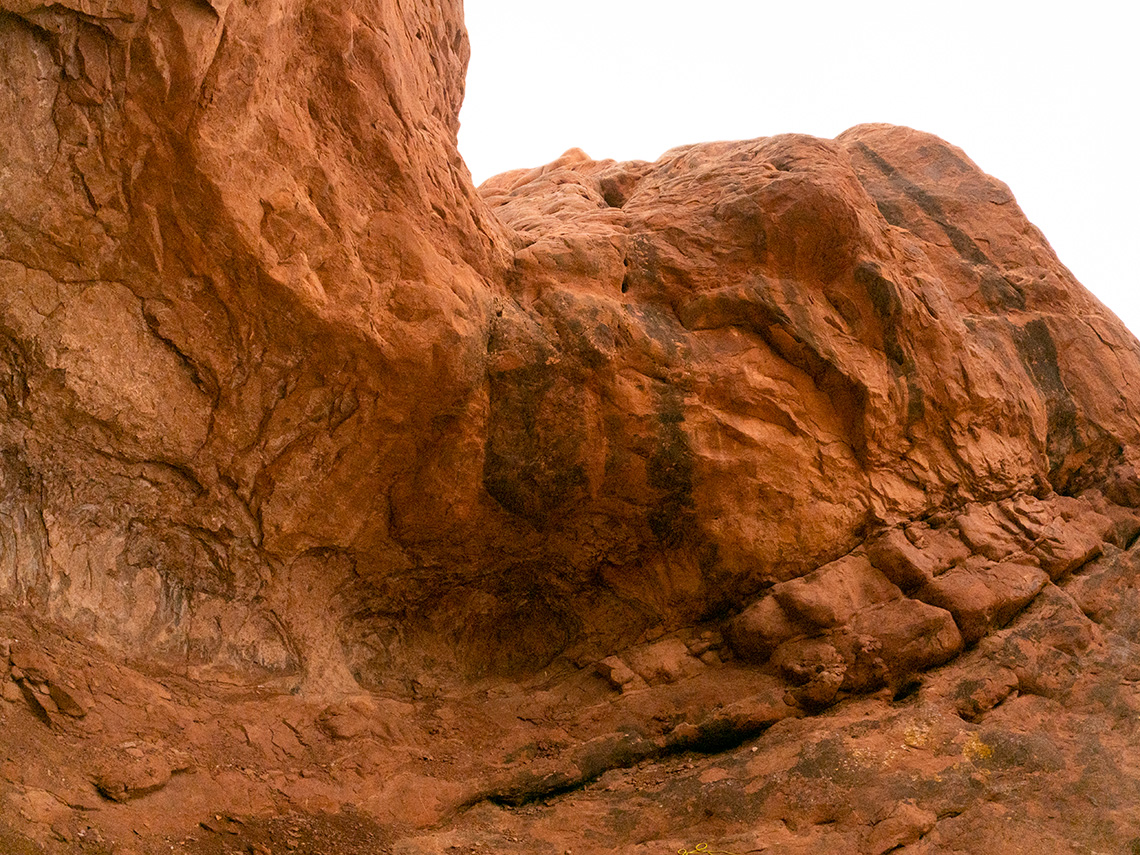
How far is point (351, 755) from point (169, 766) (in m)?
1.28

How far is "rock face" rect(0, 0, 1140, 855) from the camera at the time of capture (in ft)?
15.4

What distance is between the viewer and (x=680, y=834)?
5383 mm

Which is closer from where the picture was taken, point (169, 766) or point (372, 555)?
point (169, 766)

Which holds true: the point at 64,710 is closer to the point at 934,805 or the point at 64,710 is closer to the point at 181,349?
the point at 181,349

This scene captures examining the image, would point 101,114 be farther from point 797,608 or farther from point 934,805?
point 934,805

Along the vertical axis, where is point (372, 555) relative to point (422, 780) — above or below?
above

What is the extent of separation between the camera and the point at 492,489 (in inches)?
252

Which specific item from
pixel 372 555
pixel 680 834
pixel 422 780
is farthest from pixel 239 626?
pixel 680 834

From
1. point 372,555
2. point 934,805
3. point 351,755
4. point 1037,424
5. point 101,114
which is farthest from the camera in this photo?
point 1037,424

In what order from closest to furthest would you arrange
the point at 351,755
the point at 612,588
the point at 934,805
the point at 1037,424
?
the point at 934,805
the point at 351,755
the point at 612,588
the point at 1037,424

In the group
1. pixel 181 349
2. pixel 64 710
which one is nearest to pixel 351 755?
pixel 64 710

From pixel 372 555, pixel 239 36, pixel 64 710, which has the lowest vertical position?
pixel 64 710

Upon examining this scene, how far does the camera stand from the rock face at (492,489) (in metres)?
4.71

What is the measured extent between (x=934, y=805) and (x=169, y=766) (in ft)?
14.4
